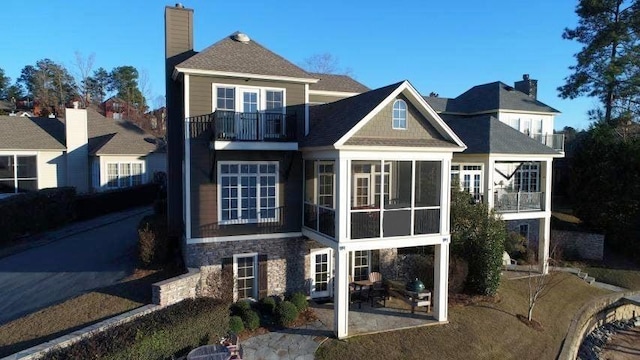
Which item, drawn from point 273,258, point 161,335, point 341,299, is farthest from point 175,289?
point 341,299

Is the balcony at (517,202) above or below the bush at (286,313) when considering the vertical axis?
above

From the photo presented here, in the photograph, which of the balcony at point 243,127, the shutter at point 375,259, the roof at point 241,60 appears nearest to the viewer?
the balcony at point 243,127

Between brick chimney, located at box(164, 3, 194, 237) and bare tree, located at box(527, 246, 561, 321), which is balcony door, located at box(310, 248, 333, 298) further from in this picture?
bare tree, located at box(527, 246, 561, 321)

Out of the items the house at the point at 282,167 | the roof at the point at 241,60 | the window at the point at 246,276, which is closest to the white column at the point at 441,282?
the house at the point at 282,167

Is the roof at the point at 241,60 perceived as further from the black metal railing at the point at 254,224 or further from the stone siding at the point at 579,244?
the stone siding at the point at 579,244

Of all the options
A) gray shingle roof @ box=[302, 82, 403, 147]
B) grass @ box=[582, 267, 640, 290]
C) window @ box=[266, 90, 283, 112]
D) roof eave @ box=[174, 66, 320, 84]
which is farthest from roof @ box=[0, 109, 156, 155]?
grass @ box=[582, 267, 640, 290]

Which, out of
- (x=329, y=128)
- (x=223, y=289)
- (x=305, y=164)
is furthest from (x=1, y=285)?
(x=329, y=128)

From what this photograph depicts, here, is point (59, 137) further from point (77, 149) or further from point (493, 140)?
point (493, 140)
